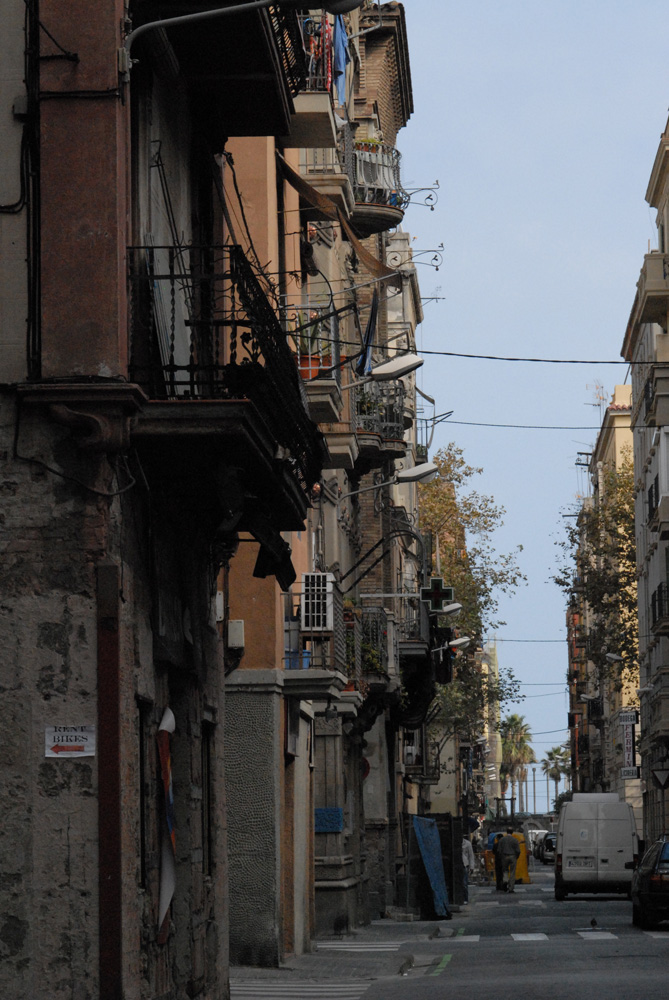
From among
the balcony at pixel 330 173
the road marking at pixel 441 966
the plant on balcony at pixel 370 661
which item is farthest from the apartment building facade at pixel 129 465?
the plant on balcony at pixel 370 661

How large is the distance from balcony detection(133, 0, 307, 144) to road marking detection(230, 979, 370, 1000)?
7.89m

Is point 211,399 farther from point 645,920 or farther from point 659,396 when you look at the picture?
point 659,396

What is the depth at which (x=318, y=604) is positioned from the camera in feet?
76.6

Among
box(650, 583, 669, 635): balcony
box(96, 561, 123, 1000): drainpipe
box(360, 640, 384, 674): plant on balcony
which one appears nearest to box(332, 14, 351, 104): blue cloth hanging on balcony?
box(360, 640, 384, 674): plant on balcony

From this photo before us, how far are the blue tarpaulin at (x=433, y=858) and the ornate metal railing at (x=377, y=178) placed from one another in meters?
11.5

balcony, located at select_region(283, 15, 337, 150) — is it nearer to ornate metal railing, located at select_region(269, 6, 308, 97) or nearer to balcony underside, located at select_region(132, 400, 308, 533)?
ornate metal railing, located at select_region(269, 6, 308, 97)

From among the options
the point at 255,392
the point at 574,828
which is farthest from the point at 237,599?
the point at 574,828

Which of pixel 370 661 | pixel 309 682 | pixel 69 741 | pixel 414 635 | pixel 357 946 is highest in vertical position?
pixel 414 635

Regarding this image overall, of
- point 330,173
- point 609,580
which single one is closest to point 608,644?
Answer: point 609,580

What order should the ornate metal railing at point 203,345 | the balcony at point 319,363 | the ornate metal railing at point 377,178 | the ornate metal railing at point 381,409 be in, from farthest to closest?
1. the ornate metal railing at point 381,409
2. the ornate metal railing at point 377,178
3. the balcony at point 319,363
4. the ornate metal railing at point 203,345

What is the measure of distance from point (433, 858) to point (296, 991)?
1820cm

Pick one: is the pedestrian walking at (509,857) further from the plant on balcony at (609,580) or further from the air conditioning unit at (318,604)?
the air conditioning unit at (318,604)

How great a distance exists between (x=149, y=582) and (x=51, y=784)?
186cm

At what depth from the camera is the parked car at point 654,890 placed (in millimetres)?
27234
